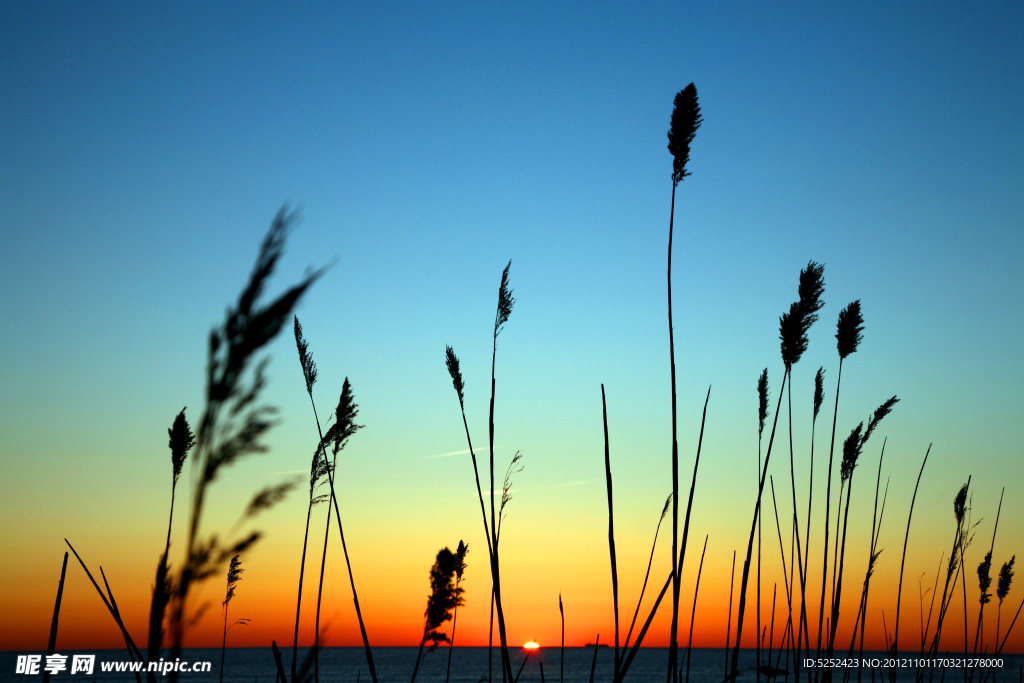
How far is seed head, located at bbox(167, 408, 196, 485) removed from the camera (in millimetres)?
3471

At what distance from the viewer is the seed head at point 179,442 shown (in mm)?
3471

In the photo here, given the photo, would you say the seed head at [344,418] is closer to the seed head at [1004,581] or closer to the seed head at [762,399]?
the seed head at [762,399]

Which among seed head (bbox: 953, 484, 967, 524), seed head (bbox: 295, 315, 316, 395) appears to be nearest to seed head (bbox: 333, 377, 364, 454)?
seed head (bbox: 295, 315, 316, 395)

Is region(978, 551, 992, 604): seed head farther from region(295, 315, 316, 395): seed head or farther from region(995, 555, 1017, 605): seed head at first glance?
region(295, 315, 316, 395): seed head

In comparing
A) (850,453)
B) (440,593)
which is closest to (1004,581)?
(850,453)

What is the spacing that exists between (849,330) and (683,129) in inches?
78.0

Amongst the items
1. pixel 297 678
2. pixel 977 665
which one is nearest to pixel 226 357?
pixel 297 678

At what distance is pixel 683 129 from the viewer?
116 inches

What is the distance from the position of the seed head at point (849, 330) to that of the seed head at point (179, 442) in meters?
3.62

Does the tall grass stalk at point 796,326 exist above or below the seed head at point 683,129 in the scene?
below

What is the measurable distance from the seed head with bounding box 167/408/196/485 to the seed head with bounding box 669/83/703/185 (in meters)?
2.58

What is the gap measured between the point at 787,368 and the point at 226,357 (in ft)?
9.44

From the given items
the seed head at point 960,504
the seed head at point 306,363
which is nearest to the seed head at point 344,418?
the seed head at point 306,363

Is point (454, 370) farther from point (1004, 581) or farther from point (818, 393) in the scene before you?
point (1004, 581)
